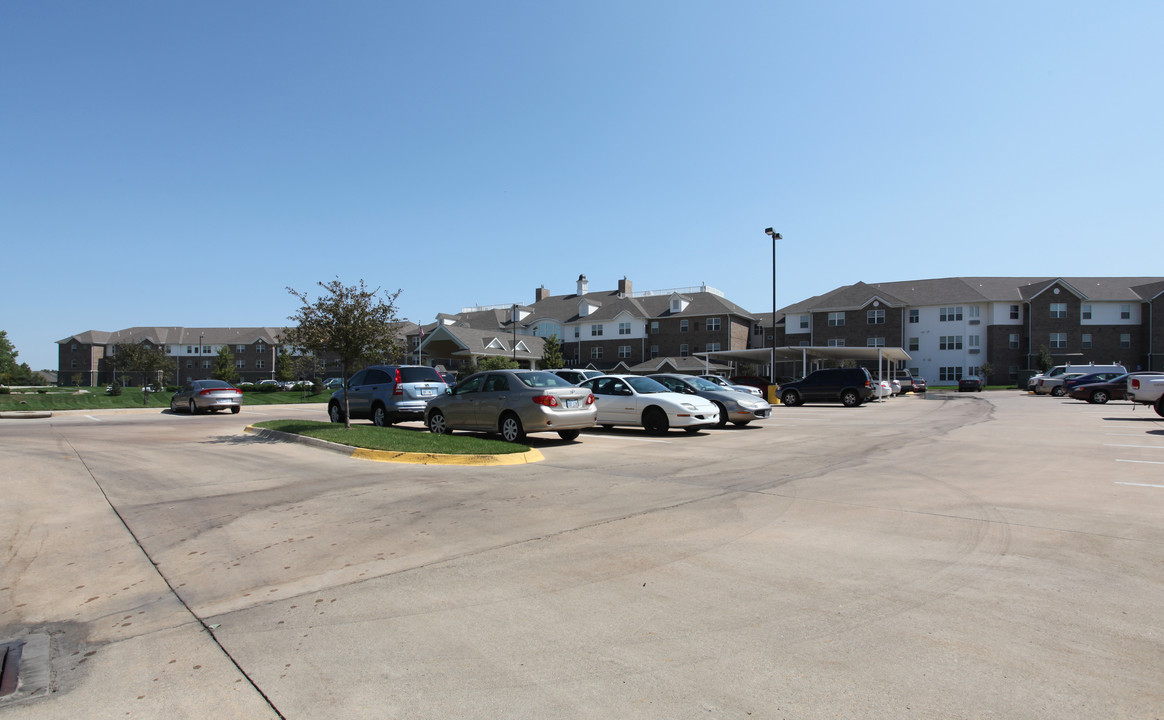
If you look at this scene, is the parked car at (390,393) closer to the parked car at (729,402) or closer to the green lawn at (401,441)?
the green lawn at (401,441)

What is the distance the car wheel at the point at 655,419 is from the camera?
15.8 meters

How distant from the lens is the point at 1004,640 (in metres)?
3.72

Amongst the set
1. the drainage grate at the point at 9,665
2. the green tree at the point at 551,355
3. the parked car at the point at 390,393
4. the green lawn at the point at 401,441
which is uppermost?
the green tree at the point at 551,355

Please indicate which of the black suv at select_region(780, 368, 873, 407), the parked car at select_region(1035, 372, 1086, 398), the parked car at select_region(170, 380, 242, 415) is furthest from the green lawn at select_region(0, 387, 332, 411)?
the parked car at select_region(1035, 372, 1086, 398)

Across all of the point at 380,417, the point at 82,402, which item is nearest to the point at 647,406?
the point at 380,417

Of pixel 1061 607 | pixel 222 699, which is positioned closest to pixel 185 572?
pixel 222 699

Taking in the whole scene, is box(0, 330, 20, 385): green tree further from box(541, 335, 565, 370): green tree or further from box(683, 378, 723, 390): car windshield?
box(683, 378, 723, 390): car windshield

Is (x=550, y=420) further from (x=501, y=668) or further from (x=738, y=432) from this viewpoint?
(x=501, y=668)

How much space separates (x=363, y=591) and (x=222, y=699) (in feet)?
4.93

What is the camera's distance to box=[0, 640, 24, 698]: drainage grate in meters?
3.31

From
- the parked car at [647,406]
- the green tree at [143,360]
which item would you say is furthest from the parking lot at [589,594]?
the green tree at [143,360]

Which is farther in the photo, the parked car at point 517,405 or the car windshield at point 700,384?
the car windshield at point 700,384

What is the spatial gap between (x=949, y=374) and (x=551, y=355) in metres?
37.3

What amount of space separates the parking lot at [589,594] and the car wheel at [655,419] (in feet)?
19.8
